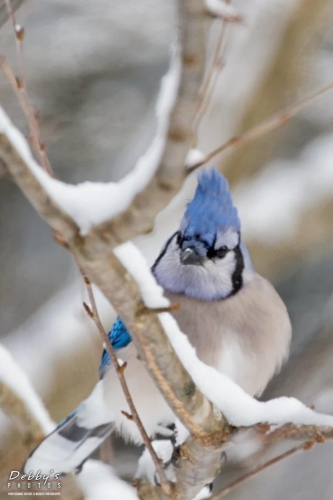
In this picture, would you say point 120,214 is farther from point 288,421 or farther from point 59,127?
point 59,127

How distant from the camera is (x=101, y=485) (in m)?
1.24

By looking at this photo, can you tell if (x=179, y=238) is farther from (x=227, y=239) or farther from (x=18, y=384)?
(x=18, y=384)

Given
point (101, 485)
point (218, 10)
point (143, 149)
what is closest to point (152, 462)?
point (101, 485)

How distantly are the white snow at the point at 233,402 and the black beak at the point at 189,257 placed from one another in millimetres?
338

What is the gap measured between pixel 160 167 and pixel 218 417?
17.9 inches

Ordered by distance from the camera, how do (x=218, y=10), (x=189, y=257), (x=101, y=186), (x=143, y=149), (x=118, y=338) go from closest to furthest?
(x=218, y=10) < (x=101, y=186) < (x=189, y=257) < (x=118, y=338) < (x=143, y=149)

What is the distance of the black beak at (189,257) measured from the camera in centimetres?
116

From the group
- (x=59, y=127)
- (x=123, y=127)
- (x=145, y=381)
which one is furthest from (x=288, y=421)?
(x=123, y=127)

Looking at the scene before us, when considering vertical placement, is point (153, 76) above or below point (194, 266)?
above

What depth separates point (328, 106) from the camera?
2422 mm

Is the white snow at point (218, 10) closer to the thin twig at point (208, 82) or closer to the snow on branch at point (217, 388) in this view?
the thin twig at point (208, 82)

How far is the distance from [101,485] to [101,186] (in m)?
0.84

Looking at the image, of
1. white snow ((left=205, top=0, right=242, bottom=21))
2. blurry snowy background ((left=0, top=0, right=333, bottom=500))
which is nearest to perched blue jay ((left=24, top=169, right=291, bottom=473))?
blurry snowy background ((left=0, top=0, right=333, bottom=500))

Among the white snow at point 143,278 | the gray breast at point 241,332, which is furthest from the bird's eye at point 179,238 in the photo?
the white snow at point 143,278
